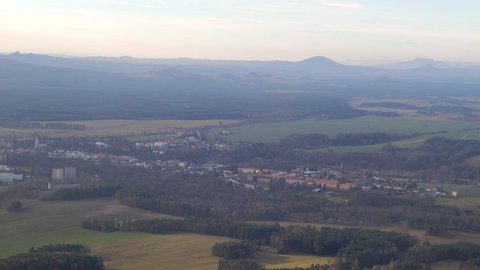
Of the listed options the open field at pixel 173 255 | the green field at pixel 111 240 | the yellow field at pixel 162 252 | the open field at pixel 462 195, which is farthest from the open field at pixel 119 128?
the open field at pixel 173 255

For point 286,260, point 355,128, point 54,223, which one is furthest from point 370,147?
point 286,260

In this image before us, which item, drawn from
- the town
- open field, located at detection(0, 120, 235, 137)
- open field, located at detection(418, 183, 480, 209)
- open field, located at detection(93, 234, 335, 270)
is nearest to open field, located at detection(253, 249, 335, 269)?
open field, located at detection(93, 234, 335, 270)

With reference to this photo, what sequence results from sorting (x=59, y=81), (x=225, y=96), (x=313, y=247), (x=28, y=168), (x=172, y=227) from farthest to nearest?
(x=59, y=81), (x=225, y=96), (x=28, y=168), (x=172, y=227), (x=313, y=247)

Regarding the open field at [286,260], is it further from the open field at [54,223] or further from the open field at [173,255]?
the open field at [54,223]

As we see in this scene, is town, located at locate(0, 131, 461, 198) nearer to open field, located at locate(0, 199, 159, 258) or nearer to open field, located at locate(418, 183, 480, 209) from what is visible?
open field, located at locate(418, 183, 480, 209)

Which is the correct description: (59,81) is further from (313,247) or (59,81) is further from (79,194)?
(313,247)

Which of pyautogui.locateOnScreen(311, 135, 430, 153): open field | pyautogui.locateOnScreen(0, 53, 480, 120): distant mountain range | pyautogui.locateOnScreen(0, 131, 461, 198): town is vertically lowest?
pyautogui.locateOnScreen(0, 131, 461, 198): town

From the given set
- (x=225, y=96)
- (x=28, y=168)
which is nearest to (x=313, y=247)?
(x=28, y=168)
